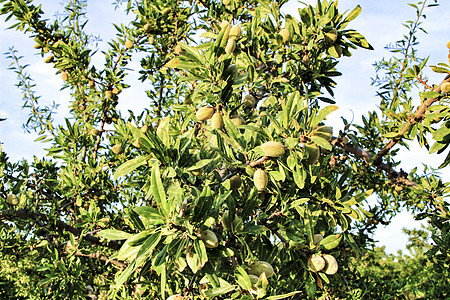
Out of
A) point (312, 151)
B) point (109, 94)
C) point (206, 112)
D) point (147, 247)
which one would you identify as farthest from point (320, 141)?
point (109, 94)

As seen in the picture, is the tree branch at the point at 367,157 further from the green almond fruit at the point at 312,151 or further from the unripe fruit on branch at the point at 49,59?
the unripe fruit on branch at the point at 49,59

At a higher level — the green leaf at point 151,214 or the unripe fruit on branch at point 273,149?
the unripe fruit on branch at point 273,149

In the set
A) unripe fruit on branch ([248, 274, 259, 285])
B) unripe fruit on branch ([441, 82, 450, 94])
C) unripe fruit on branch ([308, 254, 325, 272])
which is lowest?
unripe fruit on branch ([248, 274, 259, 285])

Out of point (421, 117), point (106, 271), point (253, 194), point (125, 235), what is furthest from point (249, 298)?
point (106, 271)

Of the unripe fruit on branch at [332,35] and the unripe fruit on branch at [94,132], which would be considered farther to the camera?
the unripe fruit on branch at [94,132]

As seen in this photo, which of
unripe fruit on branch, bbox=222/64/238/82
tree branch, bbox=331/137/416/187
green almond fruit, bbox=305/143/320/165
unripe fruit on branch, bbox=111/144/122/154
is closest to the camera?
green almond fruit, bbox=305/143/320/165

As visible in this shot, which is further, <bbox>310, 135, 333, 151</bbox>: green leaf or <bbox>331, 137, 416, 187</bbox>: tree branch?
<bbox>331, 137, 416, 187</bbox>: tree branch

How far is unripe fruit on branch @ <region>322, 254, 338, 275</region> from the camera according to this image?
5.41 ft

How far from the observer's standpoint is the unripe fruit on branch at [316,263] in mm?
1653

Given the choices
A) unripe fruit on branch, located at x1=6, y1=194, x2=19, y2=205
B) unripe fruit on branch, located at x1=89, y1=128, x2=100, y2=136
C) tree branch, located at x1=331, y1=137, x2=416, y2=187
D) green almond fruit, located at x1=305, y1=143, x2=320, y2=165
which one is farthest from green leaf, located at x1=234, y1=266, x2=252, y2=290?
unripe fruit on branch, located at x1=89, y1=128, x2=100, y2=136

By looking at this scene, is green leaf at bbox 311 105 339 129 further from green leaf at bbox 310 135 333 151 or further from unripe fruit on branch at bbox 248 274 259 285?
unripe fruit on branch at bbox 248 274 259 285

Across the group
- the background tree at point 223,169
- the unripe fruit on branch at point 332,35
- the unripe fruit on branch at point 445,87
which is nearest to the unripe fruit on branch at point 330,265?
the background tree at point 223,169

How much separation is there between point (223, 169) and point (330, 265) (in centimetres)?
81

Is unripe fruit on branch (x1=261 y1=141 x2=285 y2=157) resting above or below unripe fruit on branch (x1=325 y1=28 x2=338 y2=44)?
below
